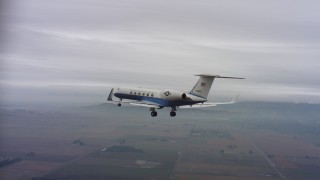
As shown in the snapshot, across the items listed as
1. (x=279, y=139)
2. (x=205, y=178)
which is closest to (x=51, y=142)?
(x=205, y=178)

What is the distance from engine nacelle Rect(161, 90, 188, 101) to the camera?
48.3 ft

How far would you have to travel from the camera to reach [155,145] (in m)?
49.7

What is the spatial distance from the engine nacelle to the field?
202 inches

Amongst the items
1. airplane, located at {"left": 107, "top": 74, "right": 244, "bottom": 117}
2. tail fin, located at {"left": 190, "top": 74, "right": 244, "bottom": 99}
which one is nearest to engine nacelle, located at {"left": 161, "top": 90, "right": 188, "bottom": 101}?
airplane, located at {"left": 107, "top": 74, "right": 244, "bottom": 117}

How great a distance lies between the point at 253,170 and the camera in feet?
132

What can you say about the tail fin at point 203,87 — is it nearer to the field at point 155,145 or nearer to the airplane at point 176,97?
the airplane at point 176,97

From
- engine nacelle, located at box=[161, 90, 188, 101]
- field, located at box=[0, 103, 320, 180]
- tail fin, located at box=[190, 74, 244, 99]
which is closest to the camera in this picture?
engine nacelle, located at box=[161, 90, 188, 101]

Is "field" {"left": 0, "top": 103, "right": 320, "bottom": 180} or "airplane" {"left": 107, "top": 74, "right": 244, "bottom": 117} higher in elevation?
"airplane" {"left": 107, "top": 74, "right": 244, "bottom": 117}

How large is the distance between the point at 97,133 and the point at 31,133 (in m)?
9.16

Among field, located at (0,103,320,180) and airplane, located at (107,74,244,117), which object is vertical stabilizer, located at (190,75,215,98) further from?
field, located at (0,103,320,180)

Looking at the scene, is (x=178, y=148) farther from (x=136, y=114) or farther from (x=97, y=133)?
(x=136, y=114)

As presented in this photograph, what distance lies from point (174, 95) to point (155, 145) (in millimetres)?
35587

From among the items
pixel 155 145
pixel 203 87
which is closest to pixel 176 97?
pixel 203 87

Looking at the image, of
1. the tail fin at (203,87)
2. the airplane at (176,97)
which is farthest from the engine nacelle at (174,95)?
the tail fin at (203,87)
